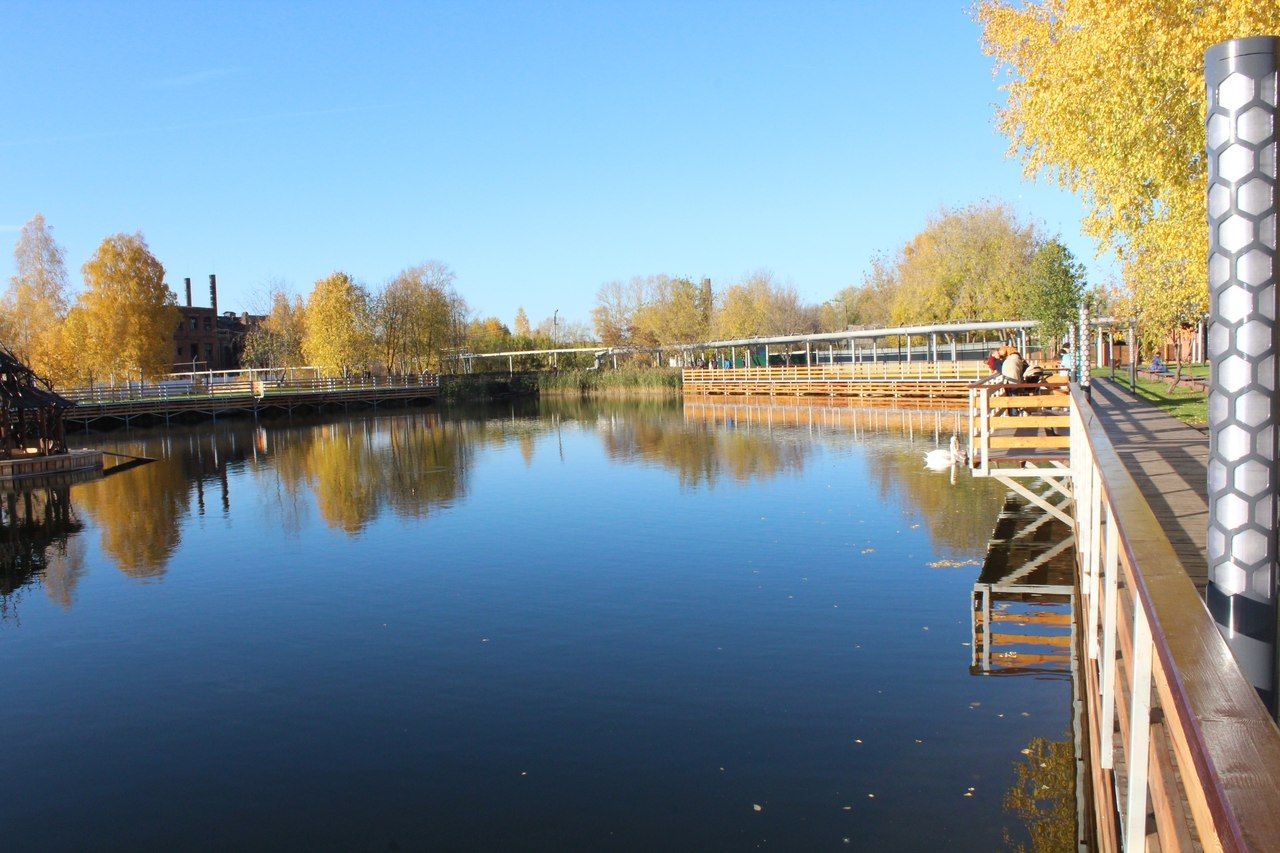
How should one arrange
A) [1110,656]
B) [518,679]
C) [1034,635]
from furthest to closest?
[1034,635] → [518,679] → [1110,656]

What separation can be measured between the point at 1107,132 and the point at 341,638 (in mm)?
10786

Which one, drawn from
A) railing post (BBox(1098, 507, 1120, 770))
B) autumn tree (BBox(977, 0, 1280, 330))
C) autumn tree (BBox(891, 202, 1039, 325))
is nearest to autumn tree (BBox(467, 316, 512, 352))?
autumn tree (BBox(891, 202, 1039, 325))

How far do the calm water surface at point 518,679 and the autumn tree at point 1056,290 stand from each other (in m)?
20.2

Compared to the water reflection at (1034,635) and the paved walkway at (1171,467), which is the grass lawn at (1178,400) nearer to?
the paved walkway at (1171,467)

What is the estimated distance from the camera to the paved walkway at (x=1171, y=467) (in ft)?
23.1

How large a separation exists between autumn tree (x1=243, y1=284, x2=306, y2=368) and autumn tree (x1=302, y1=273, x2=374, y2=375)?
816 centimetres

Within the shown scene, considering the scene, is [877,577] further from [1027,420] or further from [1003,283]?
[1003,283]

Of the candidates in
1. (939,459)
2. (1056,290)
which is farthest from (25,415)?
(1056,290)

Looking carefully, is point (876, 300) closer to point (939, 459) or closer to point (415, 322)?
point (415, 322)

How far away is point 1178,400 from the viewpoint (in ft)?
68.1

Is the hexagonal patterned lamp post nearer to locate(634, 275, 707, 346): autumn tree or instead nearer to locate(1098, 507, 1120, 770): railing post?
locate(1098, 507, 1120, 770): railing post

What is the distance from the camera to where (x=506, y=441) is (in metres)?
34.4

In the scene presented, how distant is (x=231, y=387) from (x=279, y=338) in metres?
17.4

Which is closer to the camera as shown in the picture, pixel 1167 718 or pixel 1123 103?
pixel 1167 718
